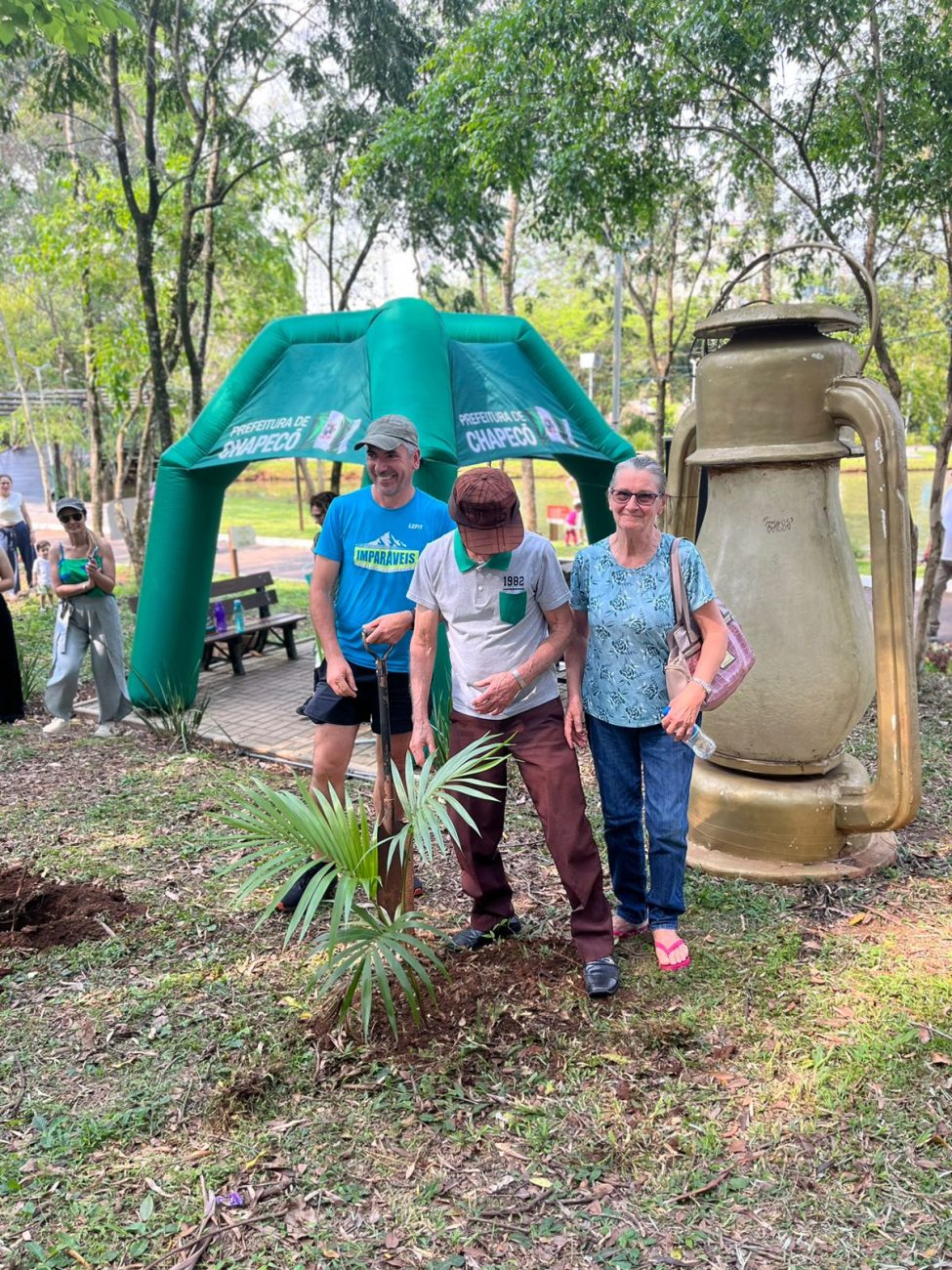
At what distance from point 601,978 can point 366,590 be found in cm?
160

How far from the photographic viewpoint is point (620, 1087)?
2758 mm

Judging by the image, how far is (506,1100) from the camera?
2732 mm

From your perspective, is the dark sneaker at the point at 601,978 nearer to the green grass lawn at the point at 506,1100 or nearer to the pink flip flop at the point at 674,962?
the green grass lawn at the point at 506,1100

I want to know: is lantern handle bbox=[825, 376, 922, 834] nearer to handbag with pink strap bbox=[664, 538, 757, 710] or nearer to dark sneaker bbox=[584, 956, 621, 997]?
handbag with pink strap bbox=[664, 538, 757, 710]

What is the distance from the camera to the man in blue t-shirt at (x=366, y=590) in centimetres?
351

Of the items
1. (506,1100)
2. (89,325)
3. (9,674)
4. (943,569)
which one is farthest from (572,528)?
(506,1100)

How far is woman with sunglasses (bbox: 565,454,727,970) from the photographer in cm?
303

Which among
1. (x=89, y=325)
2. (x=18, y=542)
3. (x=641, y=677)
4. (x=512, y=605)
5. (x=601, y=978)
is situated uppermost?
(x=89, y=325)

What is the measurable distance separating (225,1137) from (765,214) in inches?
532

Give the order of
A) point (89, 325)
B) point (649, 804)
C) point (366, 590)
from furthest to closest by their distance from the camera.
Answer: point (89, 325), point (366, 590), point (649, 804)

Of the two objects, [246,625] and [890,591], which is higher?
[890,591]

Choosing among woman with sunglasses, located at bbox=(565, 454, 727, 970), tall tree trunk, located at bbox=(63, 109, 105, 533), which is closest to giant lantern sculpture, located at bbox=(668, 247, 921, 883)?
woman with sunglasses, located at bbox=(565, 454, 727, 970)

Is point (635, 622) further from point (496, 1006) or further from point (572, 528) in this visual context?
point (572, 528)

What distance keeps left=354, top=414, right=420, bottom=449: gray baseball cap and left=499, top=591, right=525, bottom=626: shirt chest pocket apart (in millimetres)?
714
